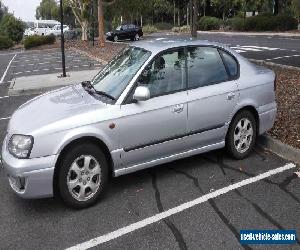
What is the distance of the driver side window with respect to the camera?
5.00 metres

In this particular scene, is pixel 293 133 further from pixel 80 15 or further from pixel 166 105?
pixel 80 15

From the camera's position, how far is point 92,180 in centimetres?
459

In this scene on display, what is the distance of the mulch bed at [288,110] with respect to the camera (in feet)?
20.8

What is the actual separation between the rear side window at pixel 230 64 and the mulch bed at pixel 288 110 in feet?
4.31

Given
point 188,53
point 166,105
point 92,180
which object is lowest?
point 92,180

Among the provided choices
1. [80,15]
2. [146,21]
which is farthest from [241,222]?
[146,21]

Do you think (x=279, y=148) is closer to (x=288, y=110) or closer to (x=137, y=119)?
(x=288, y=110)

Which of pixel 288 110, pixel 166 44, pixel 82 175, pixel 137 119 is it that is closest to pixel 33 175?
pixel 82 175

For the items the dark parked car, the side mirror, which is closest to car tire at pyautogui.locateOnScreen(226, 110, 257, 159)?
the side mirror

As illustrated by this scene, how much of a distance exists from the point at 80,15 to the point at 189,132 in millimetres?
31752

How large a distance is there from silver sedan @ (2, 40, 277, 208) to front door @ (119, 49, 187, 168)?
1 centimetres

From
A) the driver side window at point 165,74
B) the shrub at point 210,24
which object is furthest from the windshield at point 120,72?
the shrub at point 210,24

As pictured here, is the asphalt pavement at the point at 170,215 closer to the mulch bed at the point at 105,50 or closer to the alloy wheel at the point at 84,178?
the alloy wheel at the point at 84,178

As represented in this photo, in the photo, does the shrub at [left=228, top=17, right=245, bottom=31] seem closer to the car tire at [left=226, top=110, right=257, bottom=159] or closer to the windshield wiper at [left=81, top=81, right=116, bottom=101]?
the car tire at [left=226, top=110, right=257, bottom=159]
